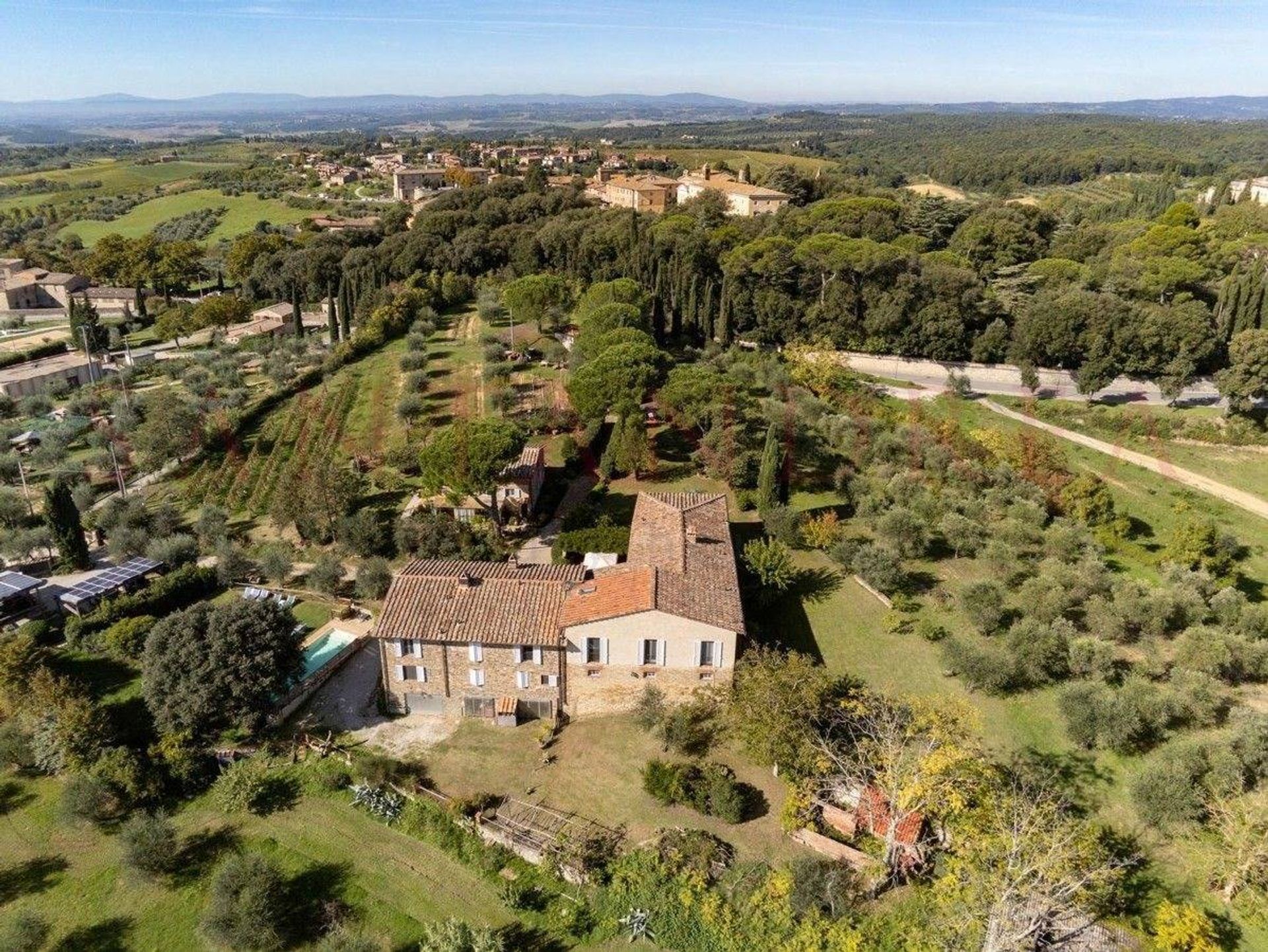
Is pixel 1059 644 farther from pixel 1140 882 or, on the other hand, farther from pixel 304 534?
pixel 304 534

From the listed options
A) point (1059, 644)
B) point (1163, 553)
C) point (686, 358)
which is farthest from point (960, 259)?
point (1059, 644)

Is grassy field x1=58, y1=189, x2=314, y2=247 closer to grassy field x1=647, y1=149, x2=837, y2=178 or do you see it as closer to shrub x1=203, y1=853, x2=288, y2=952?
grassy field x1=647, y1=149, x2=837, y2=178

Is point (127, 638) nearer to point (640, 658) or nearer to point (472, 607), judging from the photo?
point (472, 607)

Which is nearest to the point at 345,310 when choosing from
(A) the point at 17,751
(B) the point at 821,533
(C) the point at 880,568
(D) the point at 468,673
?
(A) the point at 17,751

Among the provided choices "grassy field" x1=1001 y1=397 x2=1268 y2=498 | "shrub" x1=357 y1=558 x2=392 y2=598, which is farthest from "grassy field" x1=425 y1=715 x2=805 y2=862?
"grassy field" x1=1001 y1=397 x2=1268 y2=498

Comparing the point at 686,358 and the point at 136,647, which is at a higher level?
the point at 686,358

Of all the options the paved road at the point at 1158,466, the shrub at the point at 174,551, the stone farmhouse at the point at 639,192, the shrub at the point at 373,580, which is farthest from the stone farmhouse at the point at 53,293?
the paved road at the point at 1158,466

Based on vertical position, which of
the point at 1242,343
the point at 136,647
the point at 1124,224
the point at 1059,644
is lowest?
the point at 136,647
